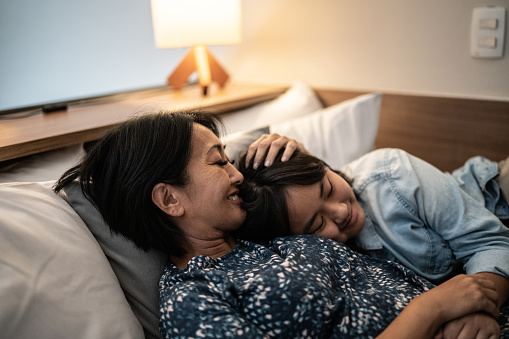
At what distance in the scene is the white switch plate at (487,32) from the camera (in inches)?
53.3

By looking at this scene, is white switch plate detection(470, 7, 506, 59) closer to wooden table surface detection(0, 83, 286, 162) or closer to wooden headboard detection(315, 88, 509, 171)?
wooden headboard detection(315, 88, 509, 171)

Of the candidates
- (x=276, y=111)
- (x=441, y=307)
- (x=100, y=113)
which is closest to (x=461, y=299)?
(x=441, y=307)

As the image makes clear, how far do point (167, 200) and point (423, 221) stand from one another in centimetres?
63

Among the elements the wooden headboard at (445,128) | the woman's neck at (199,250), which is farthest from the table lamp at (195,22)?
the woman's neck at (199,250)

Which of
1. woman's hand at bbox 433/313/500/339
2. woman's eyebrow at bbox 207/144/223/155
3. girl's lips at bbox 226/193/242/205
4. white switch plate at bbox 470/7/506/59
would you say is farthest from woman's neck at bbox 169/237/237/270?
white switch plate at bbox 470/7/506/59

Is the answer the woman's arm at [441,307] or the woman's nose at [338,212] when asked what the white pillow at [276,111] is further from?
the woman's arm at [441,307]

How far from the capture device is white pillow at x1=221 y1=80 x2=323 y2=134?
162 cm

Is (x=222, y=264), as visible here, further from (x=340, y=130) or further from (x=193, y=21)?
(x=193, y=21)

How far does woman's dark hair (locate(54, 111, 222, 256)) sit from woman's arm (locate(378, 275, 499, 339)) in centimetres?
49

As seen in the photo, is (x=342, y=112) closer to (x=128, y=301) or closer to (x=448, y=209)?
(x=448, y=209)

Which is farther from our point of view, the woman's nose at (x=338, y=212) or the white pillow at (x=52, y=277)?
the woman's nose at (x=338, y=212)

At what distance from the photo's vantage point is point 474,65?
1.45 meters

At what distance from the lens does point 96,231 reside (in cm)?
99

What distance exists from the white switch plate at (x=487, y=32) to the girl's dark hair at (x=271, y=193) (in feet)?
2.49
